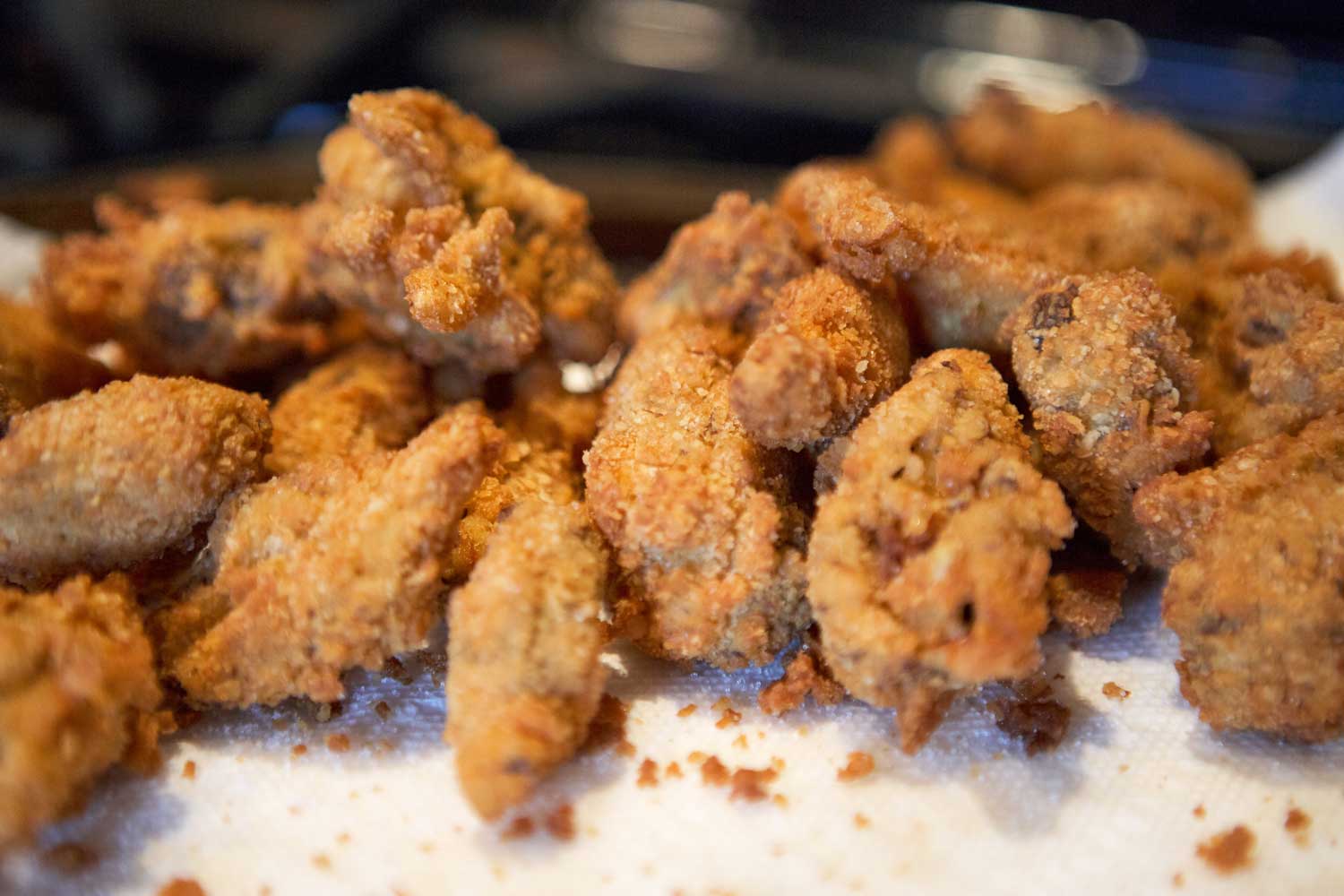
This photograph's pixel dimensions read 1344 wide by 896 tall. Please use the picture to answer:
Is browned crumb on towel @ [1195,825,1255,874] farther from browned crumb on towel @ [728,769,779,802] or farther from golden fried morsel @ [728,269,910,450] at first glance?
golden fried morsel @ [728,269,910,450]

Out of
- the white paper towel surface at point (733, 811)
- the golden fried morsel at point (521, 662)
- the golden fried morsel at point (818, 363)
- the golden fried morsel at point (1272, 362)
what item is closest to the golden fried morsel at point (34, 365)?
the white paper towel surface at point (733, 811)

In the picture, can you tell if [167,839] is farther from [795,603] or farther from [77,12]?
[77,12]

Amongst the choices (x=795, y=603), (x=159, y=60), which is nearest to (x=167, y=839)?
(x=795, y=603)

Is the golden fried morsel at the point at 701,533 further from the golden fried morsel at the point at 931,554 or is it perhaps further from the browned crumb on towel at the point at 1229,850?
the browned crumb on towel at the point at 1229,850

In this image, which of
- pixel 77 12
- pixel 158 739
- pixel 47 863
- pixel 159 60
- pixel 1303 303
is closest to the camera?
pixel 47 863

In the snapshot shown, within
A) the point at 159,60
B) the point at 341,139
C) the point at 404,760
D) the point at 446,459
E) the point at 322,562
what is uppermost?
the point at 341,139

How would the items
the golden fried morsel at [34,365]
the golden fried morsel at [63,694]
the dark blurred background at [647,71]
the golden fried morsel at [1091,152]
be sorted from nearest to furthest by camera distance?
the golden fried morsel at [63,694] < the golden fried morsel at [34,365] < the golden fried morsel at [1091,152] < the dark blurred background at [647,71]
